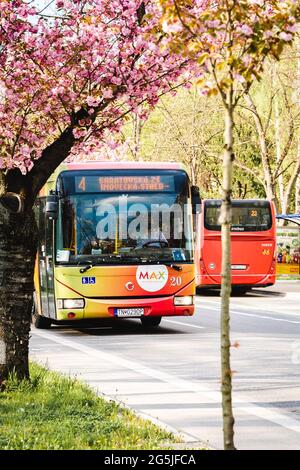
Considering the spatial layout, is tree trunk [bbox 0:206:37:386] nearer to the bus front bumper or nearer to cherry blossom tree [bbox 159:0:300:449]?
cherry blossom tree [bbox 159:0:300:449]

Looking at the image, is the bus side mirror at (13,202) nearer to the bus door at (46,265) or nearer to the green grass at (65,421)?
the green grass at (65,421)

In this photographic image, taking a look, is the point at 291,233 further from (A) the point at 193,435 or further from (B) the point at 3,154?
(A) the point at 193,435

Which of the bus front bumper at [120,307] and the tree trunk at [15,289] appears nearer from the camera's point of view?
the tree trunk at [15,289]

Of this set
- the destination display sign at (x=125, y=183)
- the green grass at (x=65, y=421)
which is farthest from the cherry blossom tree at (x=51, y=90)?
the destination display sign at (x=125, y=183)

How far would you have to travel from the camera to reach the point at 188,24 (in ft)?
23.9

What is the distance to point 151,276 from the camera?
68.2ft

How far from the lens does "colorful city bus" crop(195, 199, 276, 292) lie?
37000mm

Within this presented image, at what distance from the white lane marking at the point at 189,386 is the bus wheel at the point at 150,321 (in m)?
3.58

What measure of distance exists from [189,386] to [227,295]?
6.24 metres

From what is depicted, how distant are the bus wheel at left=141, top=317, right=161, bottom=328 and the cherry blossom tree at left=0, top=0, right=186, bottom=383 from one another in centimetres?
956

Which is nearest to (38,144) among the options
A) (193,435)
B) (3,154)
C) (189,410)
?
(3,154)

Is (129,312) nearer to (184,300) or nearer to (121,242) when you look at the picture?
(184,300)

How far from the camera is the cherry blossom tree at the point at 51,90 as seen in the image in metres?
11.5
